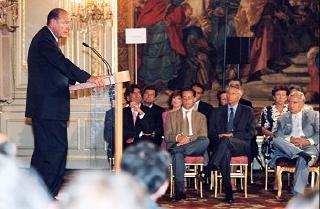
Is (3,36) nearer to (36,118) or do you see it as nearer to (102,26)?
(102,26)

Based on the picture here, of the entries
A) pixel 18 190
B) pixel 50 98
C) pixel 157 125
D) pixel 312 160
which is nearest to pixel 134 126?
pixel 157 125

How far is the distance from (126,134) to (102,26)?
2352 mm

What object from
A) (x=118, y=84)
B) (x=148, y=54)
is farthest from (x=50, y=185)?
(x=148, y=54)

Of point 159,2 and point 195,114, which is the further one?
point 159,2

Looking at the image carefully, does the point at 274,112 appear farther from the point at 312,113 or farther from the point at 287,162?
the point at 287,162

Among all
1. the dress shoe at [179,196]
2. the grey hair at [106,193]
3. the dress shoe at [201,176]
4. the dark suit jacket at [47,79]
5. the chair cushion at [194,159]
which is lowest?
the dress shoe at [179,196]

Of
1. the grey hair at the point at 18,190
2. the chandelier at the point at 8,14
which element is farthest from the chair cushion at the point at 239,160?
the grey hair at the point at 18,190

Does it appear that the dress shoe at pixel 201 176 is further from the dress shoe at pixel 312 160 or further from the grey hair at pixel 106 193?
the grey hair at pixel 106 193

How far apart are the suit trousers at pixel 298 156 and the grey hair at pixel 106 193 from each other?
6.25 m

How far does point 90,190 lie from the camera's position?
195 cm

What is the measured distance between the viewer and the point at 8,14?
35.1ft

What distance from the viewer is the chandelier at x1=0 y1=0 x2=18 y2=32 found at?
415 inches

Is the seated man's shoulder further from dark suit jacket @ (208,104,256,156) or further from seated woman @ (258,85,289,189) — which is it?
seated woman @ (258,85,289,189)

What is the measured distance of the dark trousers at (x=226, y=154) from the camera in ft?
27.1
